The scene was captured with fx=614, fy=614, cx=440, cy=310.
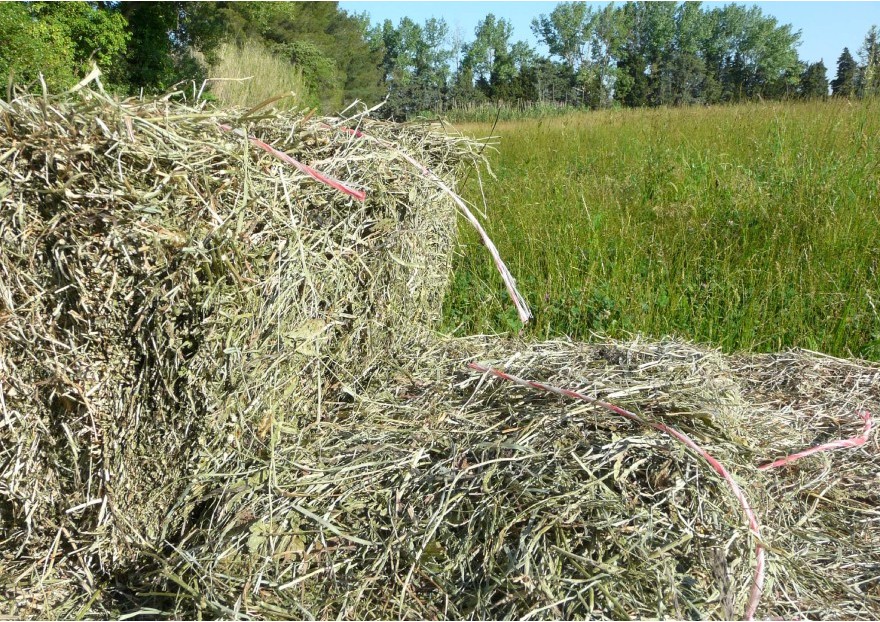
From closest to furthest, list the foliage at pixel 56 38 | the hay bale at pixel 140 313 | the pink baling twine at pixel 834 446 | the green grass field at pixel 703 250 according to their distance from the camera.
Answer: the hay bale at pixel 140 313, the pink baling twine at pixel 834 446, the green grass field at pixel 703 250, the foliage at pixel 56 38

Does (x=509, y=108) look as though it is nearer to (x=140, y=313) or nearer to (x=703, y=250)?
(x=703, y=250)

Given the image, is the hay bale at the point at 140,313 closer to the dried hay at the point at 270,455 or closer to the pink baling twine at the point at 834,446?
the dried hay at the point at 270,455

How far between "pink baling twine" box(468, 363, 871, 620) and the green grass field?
946 mm

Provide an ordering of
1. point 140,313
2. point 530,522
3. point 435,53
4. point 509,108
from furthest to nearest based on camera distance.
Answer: point 435,53 < point 509,108 < point 140,313 < point 530,522

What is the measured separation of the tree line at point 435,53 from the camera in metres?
9.79

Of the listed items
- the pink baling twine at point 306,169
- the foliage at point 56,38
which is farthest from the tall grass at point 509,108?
the pink baling twine at point 306,169

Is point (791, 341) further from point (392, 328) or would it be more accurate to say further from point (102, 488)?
point (102, 488)

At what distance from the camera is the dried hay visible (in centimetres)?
157

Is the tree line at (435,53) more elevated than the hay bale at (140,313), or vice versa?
the tree line at (435,53)

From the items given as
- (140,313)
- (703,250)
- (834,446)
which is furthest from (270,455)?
(703,250)

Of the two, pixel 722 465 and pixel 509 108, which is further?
pixel 509 108

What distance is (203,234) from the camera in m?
1.64

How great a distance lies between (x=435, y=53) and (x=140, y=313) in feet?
221

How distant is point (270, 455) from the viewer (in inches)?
72.1
